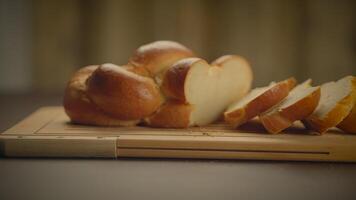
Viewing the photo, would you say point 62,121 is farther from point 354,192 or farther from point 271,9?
point 271,9

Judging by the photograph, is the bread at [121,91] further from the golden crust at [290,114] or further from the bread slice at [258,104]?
the golden crust at [290,114]

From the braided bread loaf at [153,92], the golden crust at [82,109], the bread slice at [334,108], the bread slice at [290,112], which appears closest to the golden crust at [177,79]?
the braided bread loaf at [153,92]

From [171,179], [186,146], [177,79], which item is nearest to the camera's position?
[171,179]

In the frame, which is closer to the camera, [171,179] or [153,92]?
[171,179]

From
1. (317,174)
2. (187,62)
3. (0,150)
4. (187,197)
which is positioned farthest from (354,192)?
(0,150)

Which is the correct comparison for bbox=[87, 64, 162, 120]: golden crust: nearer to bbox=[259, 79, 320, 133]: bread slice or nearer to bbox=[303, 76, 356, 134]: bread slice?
bbox=[259, 79, 320, 133]: bread slice

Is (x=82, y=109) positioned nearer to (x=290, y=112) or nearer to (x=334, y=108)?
(x=290, y=112)

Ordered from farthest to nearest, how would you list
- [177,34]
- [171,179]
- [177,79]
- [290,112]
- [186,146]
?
[177,34] < [177,79] < [290,112] < [186,146] < [171,179]

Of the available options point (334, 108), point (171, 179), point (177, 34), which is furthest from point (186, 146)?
point (177, 34)
